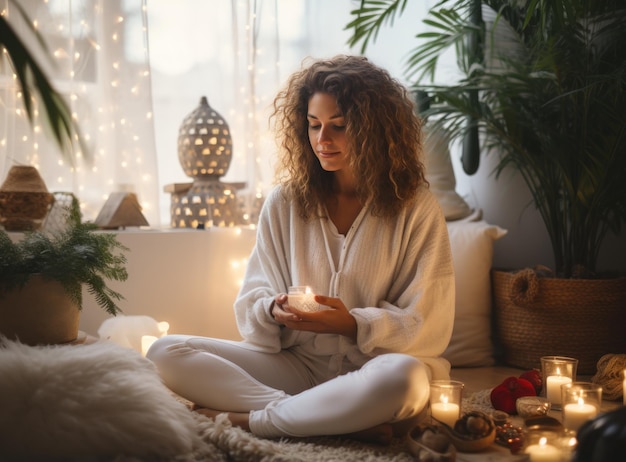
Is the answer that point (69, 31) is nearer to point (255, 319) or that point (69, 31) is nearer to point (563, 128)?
point (255, 319)

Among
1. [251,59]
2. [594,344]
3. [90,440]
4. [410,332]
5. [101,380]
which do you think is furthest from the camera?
[251,59]

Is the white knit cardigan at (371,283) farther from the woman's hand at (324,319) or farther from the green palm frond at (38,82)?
the green palm frond at (38,82)

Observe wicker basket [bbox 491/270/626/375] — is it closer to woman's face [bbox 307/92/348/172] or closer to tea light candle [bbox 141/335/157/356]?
woman's face [bbox 307/92/348/172]

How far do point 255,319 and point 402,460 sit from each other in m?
0.64

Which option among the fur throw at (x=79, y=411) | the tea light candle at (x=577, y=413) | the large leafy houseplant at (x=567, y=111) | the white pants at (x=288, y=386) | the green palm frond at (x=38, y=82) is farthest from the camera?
the large leafy houseplant at (x=567, y=111)

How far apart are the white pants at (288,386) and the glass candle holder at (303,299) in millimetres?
202

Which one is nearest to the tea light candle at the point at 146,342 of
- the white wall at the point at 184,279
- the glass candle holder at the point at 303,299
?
the white wall at the point at 184,279

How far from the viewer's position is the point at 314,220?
2.16m

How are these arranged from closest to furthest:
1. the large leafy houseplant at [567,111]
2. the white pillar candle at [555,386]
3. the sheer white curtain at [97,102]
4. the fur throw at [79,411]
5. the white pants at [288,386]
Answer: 1. the fur throw at [79,411]
2. the white pants at [288,386]
3. the white pillar candle at [555,386]
4. the large leafy houseplant at [567,111]
5. the sheer white curtain at [97,102]

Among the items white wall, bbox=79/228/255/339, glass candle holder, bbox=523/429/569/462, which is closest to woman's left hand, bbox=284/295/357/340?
glass candle holder, bbox=523/429/569/462

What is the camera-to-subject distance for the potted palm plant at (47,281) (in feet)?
6.33

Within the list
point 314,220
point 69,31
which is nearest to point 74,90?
point 69,31

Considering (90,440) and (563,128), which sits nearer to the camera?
(90,440)

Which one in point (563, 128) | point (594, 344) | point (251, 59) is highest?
point (251, 59)
